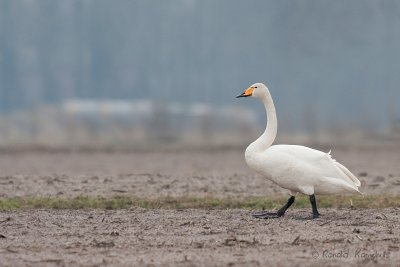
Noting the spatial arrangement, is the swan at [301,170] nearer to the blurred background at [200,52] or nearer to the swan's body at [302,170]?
the swan's body at [302,170]

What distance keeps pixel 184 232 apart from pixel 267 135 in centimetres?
212

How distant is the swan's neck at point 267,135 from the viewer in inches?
534

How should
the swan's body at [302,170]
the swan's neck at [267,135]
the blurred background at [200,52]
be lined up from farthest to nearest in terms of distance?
the blurred background at [200,52] → the swan's neck at [267,135] → the swan's body at [302,170]

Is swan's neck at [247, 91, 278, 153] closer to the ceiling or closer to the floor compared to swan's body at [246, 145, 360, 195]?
closer to the ceiling

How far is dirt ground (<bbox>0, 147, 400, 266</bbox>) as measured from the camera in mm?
10391

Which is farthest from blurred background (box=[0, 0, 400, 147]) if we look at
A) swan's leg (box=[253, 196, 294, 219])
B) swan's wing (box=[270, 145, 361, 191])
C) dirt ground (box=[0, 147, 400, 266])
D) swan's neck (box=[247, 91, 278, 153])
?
swan's wing (box=[270, 145, 361, 191])

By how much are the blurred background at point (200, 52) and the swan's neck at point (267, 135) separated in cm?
6334

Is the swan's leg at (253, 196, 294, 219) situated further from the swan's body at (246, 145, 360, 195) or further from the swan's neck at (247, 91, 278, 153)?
the swan's neck at (247, 91, 278, 153)

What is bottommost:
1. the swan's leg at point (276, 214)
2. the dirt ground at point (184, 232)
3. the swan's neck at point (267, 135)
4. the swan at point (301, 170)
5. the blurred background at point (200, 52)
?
the dirt ground at point (184, 232)

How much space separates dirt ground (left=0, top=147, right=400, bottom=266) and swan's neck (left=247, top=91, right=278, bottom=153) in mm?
830

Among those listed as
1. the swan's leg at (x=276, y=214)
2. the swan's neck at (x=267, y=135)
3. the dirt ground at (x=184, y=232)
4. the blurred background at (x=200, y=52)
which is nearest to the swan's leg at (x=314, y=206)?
the dirt ground at (x=184, y=232)

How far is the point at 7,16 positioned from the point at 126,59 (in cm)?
1375

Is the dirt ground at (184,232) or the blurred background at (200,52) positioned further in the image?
the blurred background at (200,52)

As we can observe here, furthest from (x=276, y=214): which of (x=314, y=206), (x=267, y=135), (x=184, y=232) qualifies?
(x=184, y=232)
